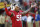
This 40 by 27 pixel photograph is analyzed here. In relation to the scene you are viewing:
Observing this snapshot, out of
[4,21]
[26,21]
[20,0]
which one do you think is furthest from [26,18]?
[20,0]

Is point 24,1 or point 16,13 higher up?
point 24,1

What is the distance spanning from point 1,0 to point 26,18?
6.30 ft

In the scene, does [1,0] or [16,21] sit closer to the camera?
[16,21]

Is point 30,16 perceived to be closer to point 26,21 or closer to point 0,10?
point 26,21

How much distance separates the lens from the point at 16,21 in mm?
2715

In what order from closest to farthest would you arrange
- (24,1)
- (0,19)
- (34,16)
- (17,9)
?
(17,9) < (34,16) < (0,19) < (24,1)

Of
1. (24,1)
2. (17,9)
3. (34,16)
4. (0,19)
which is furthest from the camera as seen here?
(24,1)

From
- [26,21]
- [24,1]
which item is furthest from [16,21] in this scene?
[24,1]

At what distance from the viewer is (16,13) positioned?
2.73m

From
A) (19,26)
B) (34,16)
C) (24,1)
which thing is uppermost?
(24,1)

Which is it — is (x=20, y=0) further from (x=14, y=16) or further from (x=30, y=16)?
(x=14, y=16)

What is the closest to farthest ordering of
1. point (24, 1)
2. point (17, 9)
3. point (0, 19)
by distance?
point (17, 9) → point (0, 19) → point (24, 1)

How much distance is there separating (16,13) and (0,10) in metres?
2.59

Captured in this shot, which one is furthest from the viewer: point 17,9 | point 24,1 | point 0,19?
point 24,1
